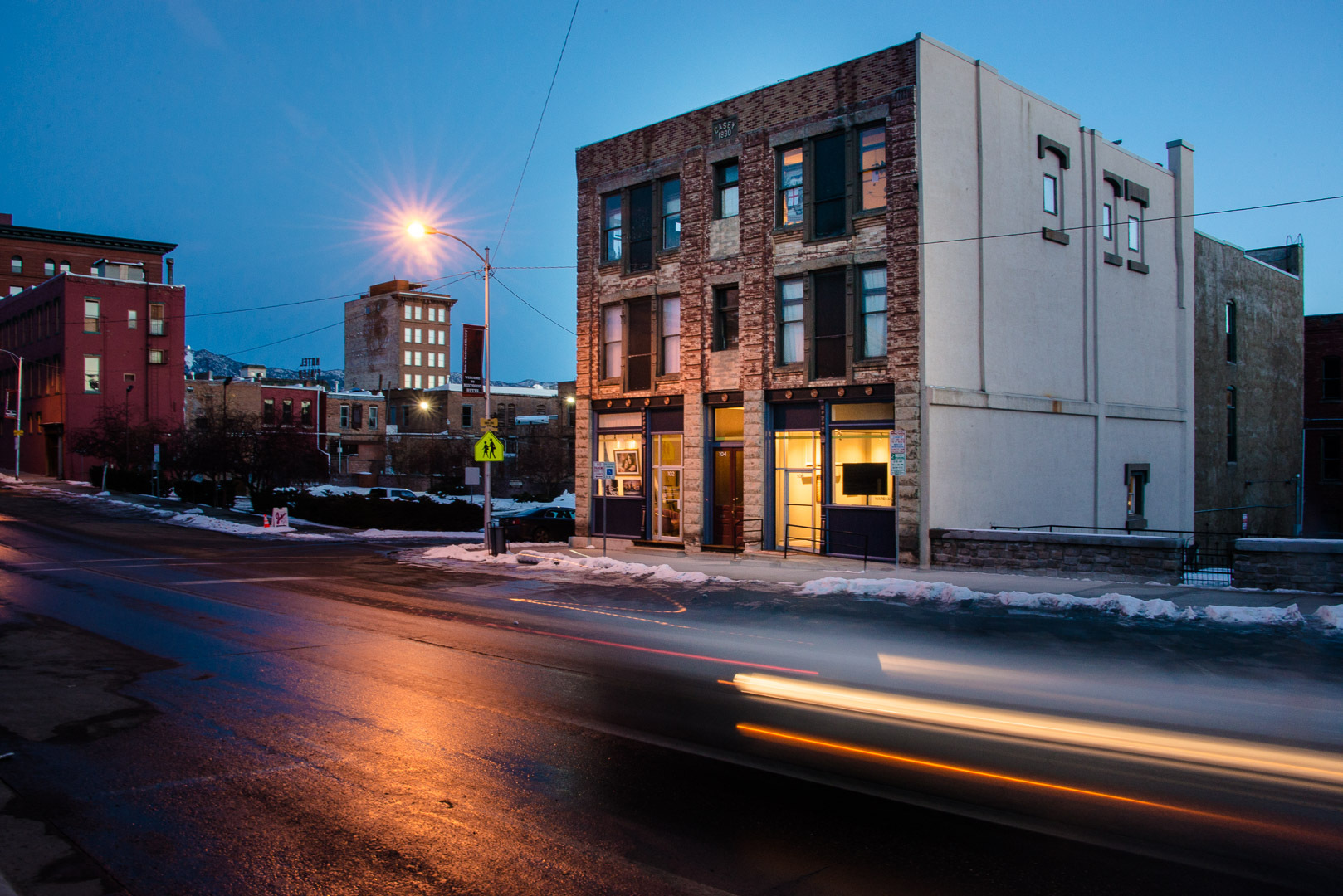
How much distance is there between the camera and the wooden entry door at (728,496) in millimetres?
24984

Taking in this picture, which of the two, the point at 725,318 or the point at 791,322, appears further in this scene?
the point at 725,318

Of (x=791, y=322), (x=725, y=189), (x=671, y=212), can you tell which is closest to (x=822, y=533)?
(x=791, y=322)

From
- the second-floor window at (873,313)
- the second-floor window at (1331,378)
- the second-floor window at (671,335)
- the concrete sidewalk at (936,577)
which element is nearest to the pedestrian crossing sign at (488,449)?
the concrete sidewalk at (936,577)

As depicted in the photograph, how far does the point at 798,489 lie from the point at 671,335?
6325 millimetres

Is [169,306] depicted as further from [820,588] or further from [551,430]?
[820,588]

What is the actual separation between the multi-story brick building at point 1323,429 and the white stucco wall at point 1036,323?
18637mm

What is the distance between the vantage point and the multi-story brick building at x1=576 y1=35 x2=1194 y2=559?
22.0m

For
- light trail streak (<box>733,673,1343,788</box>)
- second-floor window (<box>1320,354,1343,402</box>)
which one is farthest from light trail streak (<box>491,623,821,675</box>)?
second-floor window (<box>1320,354,1343,402</box>)

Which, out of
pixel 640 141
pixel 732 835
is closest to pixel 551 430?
pixel 640 141

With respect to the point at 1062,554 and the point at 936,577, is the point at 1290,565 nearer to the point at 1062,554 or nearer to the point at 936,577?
the point at 1062,554

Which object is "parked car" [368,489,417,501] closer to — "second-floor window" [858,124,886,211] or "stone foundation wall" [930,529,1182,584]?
"second-floor window" [858,124,886,211]

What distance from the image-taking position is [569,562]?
23.3m

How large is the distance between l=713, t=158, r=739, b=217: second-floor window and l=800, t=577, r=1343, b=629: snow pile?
1193 cm

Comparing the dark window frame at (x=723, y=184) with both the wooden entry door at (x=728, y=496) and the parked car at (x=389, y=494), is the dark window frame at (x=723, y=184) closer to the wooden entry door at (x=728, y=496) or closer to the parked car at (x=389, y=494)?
the wooden entry door at (x=728, y=496)
